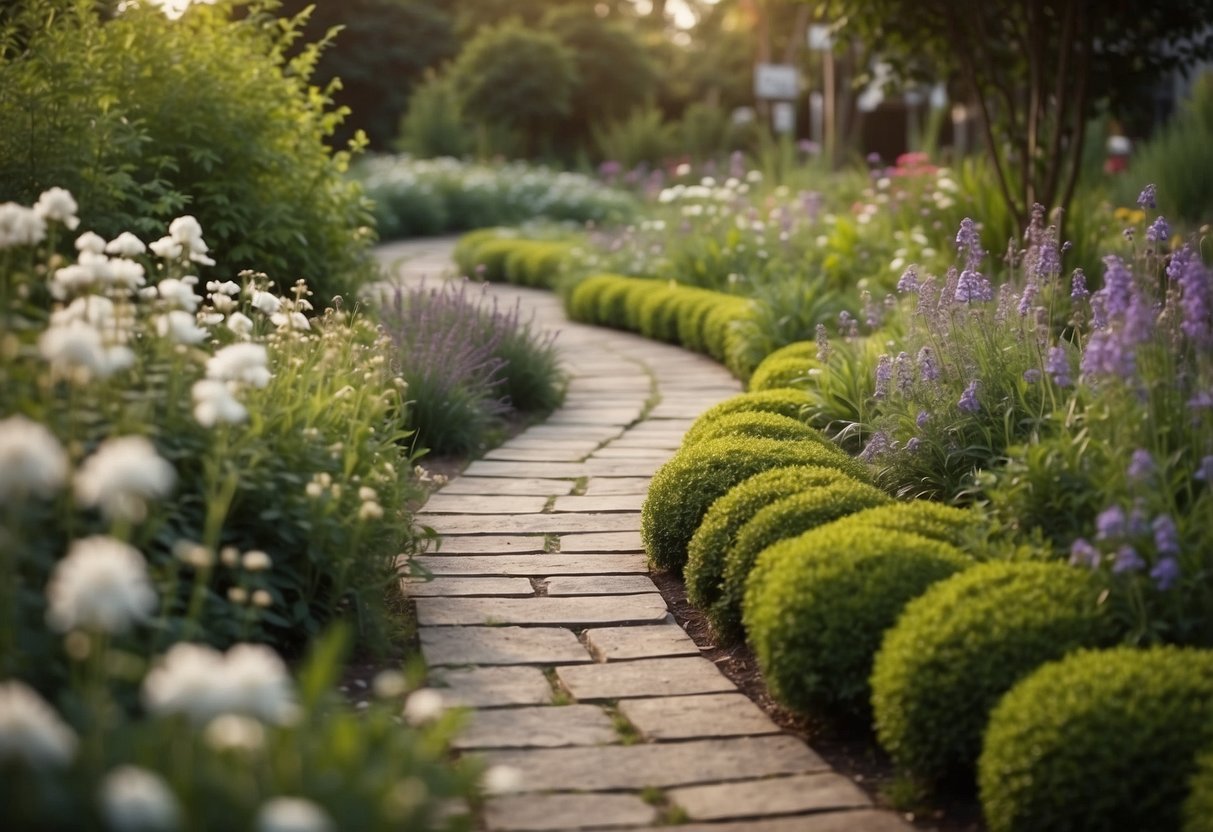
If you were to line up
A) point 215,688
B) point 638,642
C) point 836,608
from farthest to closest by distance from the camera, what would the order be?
1. point 638,642
2. point 836,608
3. point 215,688

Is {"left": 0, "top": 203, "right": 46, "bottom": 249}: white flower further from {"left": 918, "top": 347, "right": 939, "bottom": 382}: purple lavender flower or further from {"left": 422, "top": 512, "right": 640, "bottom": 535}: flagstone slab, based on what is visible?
{"left": 918, "top": 347, "right": 939, "bottom": 382}: purple lavender flower

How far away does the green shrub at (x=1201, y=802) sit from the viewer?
7.34ft

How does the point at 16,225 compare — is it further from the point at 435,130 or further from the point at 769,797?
the point at 435,130

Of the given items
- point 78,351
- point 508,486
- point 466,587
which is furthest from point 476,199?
point 78,351

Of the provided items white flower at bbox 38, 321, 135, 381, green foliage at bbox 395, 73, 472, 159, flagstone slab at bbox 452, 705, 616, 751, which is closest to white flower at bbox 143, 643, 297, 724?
white flower at bbox 38, 321, 135, 381

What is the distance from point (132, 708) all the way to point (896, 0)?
690 cm

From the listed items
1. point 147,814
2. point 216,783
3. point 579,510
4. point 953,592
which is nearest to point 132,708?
point 216,783

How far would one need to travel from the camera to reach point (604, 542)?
15.0 feet

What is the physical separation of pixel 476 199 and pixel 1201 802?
1708 centimetres

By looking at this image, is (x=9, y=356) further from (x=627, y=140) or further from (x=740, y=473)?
(x=627, y=140)

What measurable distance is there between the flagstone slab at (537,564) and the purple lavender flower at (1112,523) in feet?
5.76

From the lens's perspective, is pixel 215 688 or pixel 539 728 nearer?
pixel 215 688

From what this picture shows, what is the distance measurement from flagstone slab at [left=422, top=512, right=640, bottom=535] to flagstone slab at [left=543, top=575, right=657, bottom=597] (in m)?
0.48

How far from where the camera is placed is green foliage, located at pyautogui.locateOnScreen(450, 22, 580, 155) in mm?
23719
